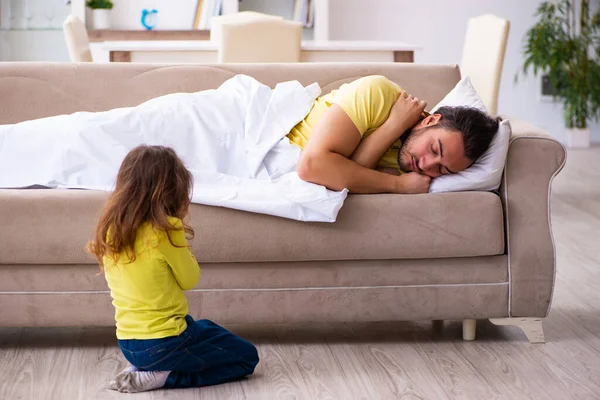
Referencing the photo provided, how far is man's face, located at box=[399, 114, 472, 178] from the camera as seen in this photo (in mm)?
2242

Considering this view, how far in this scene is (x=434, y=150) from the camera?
2.26 meters

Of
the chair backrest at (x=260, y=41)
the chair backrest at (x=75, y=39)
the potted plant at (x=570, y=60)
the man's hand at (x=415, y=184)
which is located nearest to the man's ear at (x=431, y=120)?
the man's hand at (x=415, y=184)

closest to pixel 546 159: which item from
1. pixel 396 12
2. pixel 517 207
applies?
pixel 517 207

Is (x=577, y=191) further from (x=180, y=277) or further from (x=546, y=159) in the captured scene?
(x=180, y=277)

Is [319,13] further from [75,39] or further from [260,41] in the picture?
[75,39]

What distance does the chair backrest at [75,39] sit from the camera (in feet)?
14.1

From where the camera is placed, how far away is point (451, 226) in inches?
87.4

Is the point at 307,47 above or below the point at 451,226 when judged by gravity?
above

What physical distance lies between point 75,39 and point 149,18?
152 centimetres

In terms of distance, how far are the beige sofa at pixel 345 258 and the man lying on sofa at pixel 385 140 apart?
7cm

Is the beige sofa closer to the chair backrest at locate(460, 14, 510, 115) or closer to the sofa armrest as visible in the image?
the sofa armrest

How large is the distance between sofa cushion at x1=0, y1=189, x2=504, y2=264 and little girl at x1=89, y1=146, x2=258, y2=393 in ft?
0.86

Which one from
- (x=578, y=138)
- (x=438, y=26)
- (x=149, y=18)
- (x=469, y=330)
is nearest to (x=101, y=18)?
(x=149, y=18)

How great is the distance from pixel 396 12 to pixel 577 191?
2218 mm
